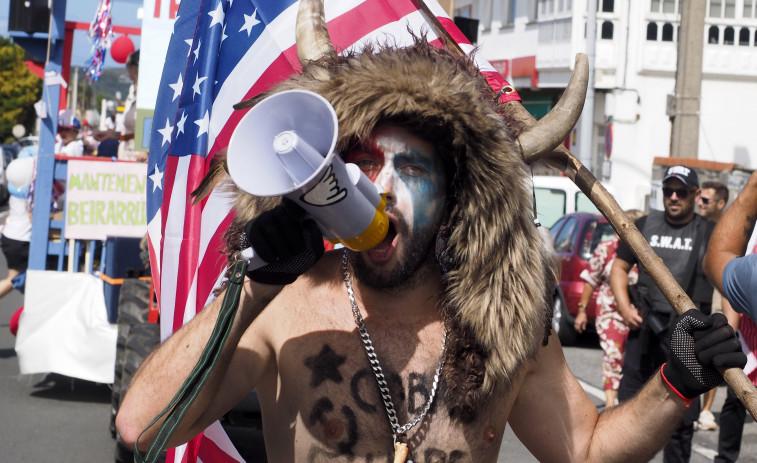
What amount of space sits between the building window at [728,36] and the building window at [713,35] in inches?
7.5

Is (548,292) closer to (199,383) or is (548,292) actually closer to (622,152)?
(199,383)

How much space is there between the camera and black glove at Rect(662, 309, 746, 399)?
94.7 inches

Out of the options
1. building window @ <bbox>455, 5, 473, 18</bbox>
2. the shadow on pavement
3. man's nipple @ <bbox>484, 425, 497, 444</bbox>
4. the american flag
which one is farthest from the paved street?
building window @ <bbox>455, 5, 473, 18</bbox>

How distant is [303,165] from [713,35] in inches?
1060

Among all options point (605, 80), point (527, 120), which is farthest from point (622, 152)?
point (527, 120)

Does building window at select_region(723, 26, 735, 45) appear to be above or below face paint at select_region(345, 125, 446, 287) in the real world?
above

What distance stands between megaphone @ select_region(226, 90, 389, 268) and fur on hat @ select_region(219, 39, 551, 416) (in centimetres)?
28

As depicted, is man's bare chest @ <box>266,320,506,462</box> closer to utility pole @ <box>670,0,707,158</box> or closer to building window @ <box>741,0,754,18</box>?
utility pole @ <box>670,0,707,158</box>

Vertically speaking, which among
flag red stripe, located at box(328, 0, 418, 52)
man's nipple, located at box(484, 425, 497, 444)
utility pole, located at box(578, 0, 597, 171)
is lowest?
man's nipple, located at box(484, 425, 497, 444)

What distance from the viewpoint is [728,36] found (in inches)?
1061

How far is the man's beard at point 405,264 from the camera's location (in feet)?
7.91

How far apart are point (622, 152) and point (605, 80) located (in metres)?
1.95

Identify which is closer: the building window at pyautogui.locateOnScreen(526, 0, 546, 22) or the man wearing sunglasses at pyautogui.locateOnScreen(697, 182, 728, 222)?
the man wearing sunglasses at pyautogui.locateOnScreen(697, 182, 728, 222)

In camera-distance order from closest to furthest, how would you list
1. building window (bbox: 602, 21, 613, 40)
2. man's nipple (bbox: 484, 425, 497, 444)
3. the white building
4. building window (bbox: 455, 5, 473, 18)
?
1. man's nipple (bbox: 484, 425, 497, 444)
2. the white building
3. building window (bbox: 602, 21, 613, 40)
4. building window (bbox: 455, 5, 473, 18)
